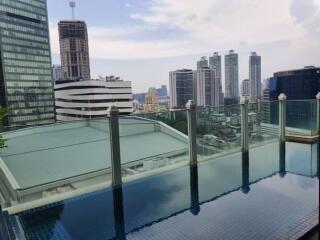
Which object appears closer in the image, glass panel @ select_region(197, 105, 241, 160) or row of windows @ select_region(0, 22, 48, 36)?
glass panel @ select_region(197, 105, 241, 160)

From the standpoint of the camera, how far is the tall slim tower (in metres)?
103

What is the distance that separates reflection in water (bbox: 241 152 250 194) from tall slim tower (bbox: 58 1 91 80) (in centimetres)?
10362

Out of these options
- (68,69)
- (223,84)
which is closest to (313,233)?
(223,84)

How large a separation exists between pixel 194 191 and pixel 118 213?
51.0 inches

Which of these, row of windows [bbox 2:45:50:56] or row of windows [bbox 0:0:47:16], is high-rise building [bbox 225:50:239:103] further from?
row of windows [bbox 0:0:47:16]

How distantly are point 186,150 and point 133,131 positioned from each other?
124 cm

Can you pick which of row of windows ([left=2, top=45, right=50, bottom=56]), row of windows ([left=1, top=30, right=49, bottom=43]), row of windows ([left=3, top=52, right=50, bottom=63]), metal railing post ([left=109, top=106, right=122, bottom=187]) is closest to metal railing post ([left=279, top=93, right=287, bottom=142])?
metal railing post ([left=109, top=106, right=122, bottom=187])

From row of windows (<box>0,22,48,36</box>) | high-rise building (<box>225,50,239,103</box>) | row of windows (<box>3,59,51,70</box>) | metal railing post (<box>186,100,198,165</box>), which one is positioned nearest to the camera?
metal railing post (<box>186,100,198,165</box>)

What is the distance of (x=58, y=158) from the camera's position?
449 centimetres

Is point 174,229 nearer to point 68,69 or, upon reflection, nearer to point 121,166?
point 121,166

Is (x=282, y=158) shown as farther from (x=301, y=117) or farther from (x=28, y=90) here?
(x=28, y=90)

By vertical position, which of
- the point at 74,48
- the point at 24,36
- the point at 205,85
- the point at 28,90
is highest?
the point at 74,48

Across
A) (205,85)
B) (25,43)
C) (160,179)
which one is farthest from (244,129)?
(25,43)

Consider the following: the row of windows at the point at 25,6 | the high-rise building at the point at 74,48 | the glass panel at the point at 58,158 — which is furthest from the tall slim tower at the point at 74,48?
the glass panel at the point at 58,158
